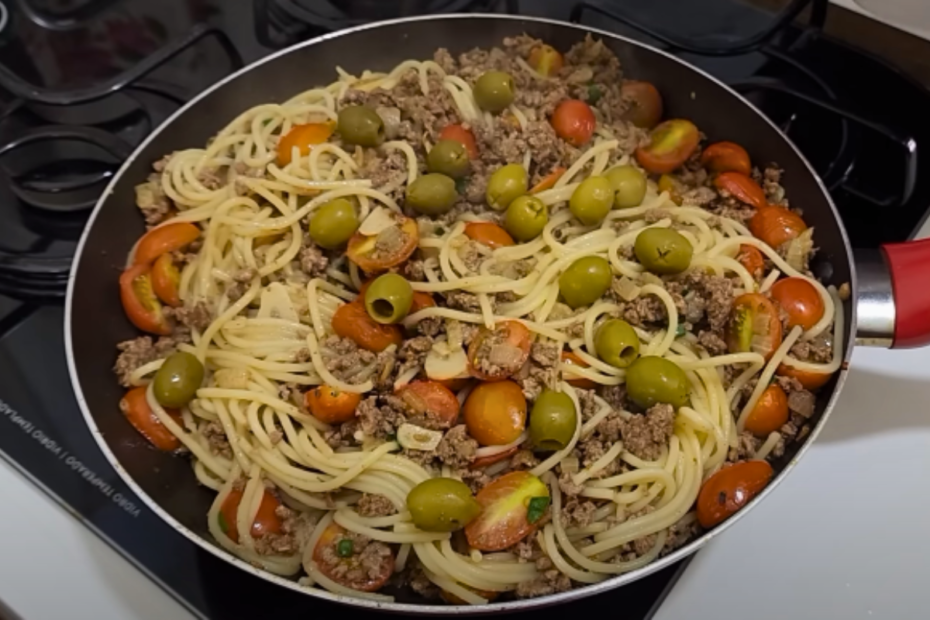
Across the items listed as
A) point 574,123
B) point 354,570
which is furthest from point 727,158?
point 354,570

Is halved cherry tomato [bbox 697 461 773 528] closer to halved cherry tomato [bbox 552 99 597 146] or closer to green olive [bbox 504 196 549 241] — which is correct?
green olive [bbox 504 196 549 241]

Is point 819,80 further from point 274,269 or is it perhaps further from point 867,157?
point 274,269

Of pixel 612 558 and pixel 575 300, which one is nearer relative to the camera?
pixel 612 558

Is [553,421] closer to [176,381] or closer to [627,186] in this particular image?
[627,186]

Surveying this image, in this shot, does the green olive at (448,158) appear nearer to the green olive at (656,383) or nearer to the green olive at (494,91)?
the green olive at (494,91)

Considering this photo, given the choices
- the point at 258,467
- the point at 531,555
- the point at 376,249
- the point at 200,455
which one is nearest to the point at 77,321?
the point at 200,455

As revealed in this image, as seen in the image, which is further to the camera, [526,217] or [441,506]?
[526,217]
